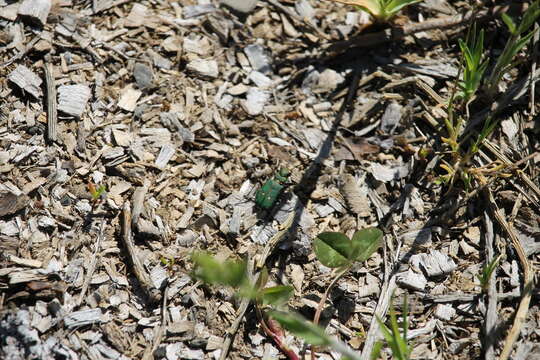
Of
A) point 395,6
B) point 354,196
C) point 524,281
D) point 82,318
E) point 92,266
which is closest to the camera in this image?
point 82,318

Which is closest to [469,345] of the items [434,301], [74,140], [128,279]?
[434,301]

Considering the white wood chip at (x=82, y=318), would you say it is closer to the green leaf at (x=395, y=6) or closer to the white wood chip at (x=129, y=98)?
the white wood chip at (x=129, y=98)

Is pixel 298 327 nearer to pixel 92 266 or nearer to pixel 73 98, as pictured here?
pixel 92 266

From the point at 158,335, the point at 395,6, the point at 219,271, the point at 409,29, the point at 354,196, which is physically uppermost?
the point at 395,6

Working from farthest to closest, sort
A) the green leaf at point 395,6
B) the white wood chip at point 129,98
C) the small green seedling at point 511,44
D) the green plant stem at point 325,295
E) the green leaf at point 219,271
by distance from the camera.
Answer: the green leaf at point 395,6 → the white wood chip at point 129,98 → the small green seedling at point 511,44 → the green plant stem at point 325,295 → the green leaf at point 219,271

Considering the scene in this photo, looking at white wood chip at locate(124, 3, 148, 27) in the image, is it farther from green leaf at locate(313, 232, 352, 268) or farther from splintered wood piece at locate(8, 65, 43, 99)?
green leaf at locate(313, 232, 352, 268)

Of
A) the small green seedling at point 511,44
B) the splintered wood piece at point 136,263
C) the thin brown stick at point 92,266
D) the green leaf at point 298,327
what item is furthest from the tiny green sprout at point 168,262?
the small green seedling at point 511,44

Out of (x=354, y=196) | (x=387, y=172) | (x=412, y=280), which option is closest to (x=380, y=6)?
(x=387, y=172)

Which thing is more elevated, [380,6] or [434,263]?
[380,6]
